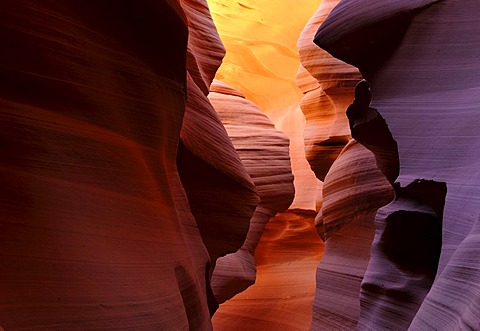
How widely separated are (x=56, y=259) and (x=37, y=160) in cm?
31

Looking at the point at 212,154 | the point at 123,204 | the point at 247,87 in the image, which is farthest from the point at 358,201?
the point at 247,87

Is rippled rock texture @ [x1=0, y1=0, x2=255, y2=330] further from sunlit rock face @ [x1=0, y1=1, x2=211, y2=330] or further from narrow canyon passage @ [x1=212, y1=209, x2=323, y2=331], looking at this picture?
narrow canyon passage @ [x1=212, y1=209, x2=323, y2=331]

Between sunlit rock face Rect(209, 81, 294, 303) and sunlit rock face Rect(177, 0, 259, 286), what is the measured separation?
5.35ft

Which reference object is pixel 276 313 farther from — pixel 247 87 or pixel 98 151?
pixel 98 151

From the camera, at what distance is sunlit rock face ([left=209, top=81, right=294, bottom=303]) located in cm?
549

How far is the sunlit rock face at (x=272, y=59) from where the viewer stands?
786 cm

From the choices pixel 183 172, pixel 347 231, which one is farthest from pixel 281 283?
pixel 183 172

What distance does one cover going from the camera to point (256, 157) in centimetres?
551

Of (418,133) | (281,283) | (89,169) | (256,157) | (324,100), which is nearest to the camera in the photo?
(89,169)

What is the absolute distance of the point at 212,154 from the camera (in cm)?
334

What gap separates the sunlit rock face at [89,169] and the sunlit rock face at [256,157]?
307 centimetres

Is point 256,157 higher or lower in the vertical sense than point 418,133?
lower

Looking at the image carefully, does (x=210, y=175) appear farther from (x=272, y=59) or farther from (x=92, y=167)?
(x=272, y=59)

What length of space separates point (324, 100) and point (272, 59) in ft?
9.87
